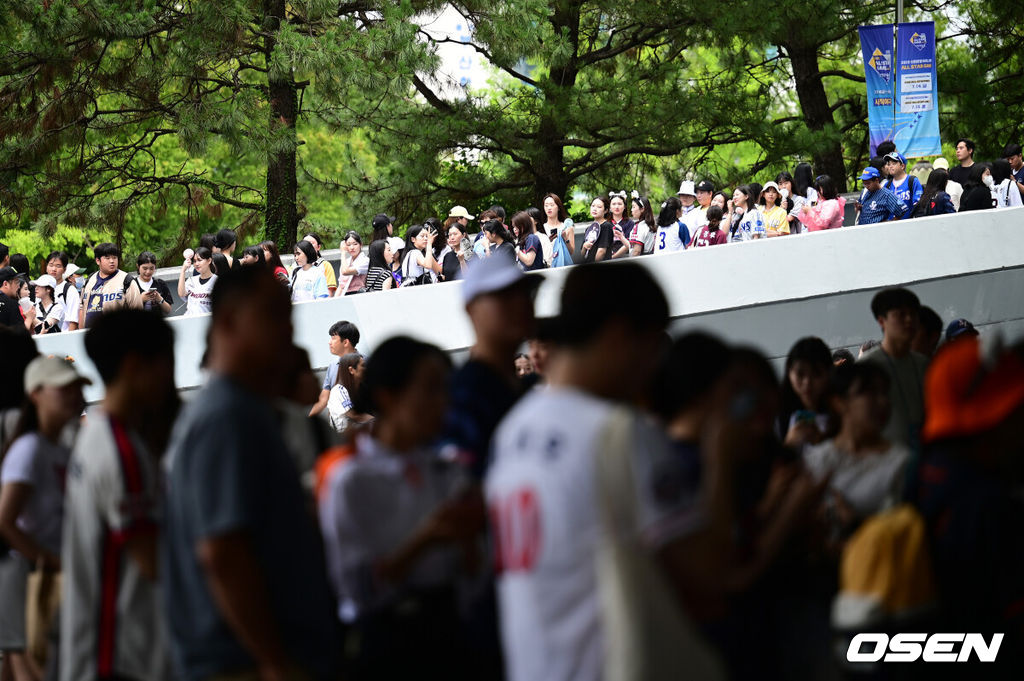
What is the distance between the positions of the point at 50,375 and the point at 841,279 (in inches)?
425

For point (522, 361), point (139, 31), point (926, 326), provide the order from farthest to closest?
point (139, 31) → point (522, 361) → point (926, 326)

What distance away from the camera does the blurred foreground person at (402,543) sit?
10.6 feet

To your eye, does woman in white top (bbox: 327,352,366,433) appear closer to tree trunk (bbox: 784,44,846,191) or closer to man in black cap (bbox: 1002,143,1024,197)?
man in black cap (bbox: 1002,143,1024,197)

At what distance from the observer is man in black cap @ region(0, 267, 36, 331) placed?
12.2 m

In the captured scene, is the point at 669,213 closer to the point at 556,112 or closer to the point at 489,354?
the point at 556,112

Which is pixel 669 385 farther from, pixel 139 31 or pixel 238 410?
pixel 139 31

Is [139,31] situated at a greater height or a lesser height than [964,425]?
greater

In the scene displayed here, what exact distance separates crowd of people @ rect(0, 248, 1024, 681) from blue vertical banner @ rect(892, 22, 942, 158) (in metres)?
14.8

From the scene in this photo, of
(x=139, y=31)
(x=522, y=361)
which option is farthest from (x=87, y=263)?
(x=522, y=361)

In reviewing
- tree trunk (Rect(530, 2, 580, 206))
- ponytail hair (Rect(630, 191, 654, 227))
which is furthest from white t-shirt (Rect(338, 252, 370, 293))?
tree trunk (Rect(530, 2, 580, 206))

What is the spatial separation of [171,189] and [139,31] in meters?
5.44

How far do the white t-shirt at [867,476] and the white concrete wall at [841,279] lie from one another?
8.84 meters

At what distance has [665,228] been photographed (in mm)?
14148

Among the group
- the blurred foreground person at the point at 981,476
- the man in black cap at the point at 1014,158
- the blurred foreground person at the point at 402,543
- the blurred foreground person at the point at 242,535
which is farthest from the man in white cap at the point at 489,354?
the man in black cap at the point at 1014,158
